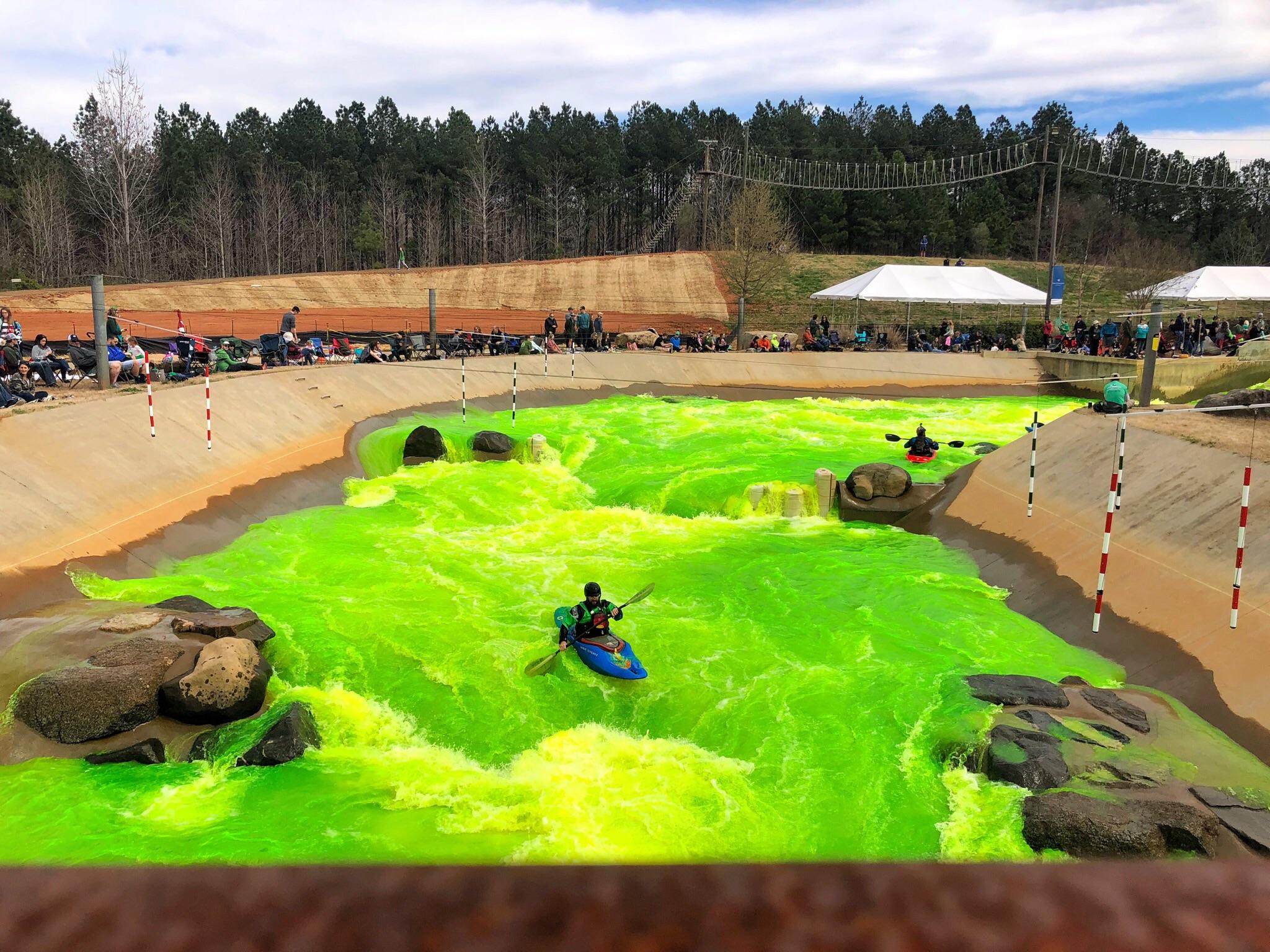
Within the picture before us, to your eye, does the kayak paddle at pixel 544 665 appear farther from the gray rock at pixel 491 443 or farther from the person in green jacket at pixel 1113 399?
the gray rock at pixel 491 443

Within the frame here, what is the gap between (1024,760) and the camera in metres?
8.40

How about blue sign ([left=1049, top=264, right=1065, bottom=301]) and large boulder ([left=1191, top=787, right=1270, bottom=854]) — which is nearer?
large boulder ([left=1191, top=787, right=1270, bottom=854])

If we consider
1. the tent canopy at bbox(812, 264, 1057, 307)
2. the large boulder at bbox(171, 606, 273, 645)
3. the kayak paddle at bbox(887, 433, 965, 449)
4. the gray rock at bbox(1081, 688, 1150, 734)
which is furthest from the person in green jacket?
the tent canopy at bbox(812, 264, 1057, 307)

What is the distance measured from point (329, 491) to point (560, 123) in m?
89.7

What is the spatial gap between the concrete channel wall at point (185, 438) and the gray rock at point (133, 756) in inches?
168

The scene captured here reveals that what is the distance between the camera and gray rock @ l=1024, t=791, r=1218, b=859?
718cm

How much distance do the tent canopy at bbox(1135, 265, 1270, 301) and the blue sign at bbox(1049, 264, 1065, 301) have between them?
6.56 meters

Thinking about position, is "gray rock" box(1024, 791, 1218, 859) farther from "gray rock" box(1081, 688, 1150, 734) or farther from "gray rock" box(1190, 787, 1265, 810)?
"gray rock" box(1081, 688, 1150, 734)

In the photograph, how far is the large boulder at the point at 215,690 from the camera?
909 centimetres

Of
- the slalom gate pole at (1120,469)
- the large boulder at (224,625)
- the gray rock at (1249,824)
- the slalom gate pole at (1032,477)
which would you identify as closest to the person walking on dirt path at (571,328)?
the slalom gate pole at (1032,477)

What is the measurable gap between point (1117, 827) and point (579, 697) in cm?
523

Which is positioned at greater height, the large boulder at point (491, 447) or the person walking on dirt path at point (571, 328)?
the person walking on dirt path at point (571, 328)

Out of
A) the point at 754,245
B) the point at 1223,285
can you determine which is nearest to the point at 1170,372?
the point at 1223,285

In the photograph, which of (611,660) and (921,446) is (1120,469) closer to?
(611,660)
